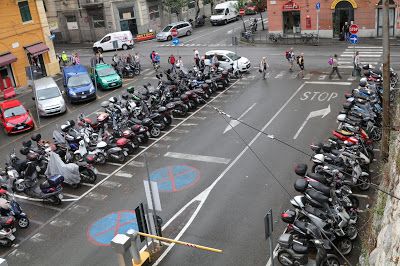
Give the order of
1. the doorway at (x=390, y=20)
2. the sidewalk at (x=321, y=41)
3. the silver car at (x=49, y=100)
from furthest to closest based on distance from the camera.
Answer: the doorway at (x=390, y=20), the sidewalk at (x=321, y=41), the silver car at (x=49, y=100)

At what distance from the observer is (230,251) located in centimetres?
1209

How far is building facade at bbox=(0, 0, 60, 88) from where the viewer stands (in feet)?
106

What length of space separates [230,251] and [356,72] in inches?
733

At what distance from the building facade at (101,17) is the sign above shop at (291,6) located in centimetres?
1746

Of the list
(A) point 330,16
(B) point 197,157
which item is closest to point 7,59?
(B) point 197,157

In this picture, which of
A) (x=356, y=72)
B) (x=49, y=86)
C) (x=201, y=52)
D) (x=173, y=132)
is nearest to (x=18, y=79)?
(x=49, y=86)

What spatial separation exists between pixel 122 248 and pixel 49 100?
17537mm

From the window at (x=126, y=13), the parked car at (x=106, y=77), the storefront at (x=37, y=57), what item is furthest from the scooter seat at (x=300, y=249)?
the window at (x=126, y=13)

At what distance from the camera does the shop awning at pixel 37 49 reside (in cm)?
3391

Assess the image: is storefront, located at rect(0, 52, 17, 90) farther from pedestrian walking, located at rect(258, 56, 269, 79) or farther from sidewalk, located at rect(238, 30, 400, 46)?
sidewalk, located at rect(238, 30, 400, 46)

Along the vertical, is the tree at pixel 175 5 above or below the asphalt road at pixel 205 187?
above

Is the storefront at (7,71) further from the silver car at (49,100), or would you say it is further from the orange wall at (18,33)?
the silver car at (49,100)

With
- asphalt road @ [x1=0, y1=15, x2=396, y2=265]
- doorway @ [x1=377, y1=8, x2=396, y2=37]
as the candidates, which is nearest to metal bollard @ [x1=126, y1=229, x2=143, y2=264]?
asphalt road @ [x1=0, y1=15, x2=396, y2=265]

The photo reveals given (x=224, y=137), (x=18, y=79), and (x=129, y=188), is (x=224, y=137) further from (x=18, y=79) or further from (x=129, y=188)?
(x=18, y=79)
